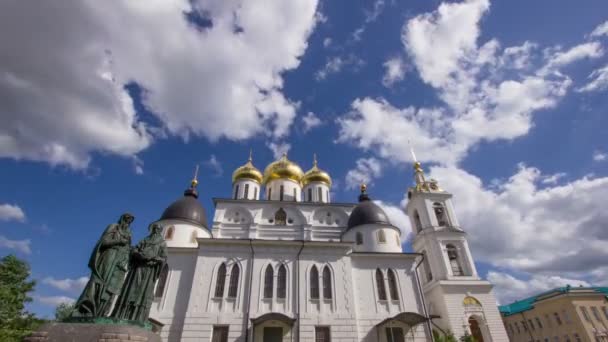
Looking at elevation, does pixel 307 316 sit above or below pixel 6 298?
below

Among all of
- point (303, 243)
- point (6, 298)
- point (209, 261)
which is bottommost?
point (6, 298)

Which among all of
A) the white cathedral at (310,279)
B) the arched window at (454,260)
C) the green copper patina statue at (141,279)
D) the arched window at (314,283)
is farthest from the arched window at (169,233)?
the arched window at (454,260)

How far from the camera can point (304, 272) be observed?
16.3m

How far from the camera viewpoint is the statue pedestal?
4457mm

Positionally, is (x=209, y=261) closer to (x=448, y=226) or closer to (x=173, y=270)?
(x=173, y=270)

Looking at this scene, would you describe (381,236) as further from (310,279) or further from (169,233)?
(169,233)

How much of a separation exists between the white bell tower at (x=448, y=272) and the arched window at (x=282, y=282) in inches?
389

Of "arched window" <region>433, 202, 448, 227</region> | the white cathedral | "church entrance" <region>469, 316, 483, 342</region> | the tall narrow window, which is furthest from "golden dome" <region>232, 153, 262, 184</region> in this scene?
"church entrance" <region>469, 316, 483, 342</region>

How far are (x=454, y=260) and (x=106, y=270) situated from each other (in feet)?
74.8

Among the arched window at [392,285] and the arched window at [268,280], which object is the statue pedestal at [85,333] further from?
the arched window at [392,285]

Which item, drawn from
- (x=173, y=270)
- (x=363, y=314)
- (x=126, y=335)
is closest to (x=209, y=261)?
(x=173, y=270)

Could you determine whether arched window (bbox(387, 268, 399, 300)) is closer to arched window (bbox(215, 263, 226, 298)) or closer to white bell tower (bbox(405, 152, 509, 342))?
white bell tower (bbox(405, 152, 509, 342))

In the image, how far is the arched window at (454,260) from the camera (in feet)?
68.4

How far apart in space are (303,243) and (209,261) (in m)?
5.53
